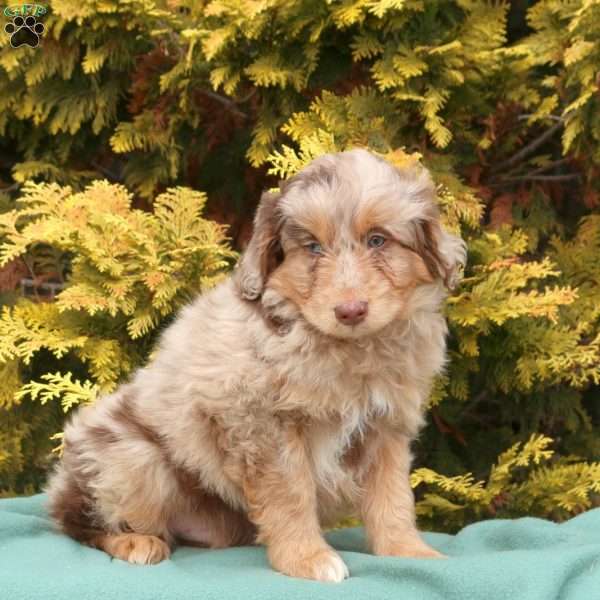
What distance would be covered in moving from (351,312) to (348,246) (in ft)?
0.95

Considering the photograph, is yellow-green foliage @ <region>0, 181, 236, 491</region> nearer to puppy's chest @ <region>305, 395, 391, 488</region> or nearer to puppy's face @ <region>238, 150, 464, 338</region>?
puppy's face @ <region>238, 150, 464, 338</region>

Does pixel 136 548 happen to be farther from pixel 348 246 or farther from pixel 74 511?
pixel 348 246

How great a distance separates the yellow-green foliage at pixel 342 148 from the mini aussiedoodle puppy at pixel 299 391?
111 centimetres

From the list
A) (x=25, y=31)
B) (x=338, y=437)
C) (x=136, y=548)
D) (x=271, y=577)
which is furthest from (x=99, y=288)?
(x=271, y=577)

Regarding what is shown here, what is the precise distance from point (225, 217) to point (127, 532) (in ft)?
9.53

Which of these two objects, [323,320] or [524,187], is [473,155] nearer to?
[524,187]

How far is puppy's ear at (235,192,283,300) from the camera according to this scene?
3.74m

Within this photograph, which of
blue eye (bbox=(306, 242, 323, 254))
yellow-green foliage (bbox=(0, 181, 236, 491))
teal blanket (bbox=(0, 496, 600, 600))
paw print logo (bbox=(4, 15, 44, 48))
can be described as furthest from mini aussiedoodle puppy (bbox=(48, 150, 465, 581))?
paw print logo (bbox=(4, 15, 44, 48))

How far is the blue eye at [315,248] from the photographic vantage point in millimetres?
3594

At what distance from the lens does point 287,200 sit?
12.0 ft

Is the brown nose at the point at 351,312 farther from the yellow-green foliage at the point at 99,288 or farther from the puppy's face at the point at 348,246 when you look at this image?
the yellow-green foliage at the point at 99,288

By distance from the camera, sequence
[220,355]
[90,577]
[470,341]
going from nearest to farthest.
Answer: [90,577]
[220,355]
[470,341]

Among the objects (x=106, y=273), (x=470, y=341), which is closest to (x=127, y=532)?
(x=106, y=273)

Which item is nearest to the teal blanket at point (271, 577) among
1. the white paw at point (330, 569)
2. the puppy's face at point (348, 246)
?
the white paw at point (330, 569)
